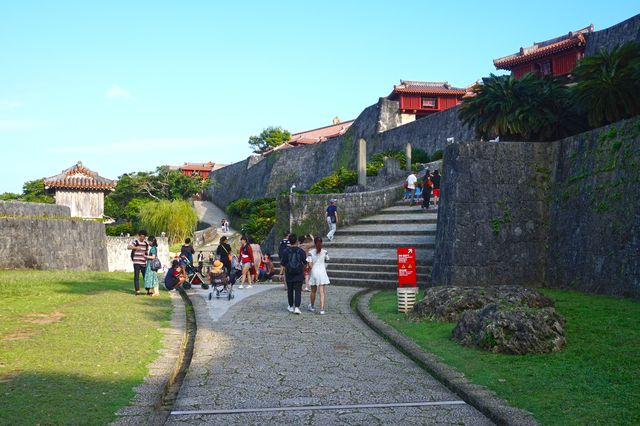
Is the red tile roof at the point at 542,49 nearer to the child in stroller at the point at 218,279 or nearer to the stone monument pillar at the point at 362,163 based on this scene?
the stone monument pillar at the point at 362,163

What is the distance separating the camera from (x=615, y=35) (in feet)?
85.8

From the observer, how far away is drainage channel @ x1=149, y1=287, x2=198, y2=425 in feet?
16.6

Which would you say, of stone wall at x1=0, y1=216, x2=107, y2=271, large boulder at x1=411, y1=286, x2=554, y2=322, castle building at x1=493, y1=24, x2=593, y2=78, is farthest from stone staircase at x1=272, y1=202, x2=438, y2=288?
castle building at x1=493, y1=24, x2=593, y2=78

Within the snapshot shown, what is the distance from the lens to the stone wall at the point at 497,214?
1332 cm

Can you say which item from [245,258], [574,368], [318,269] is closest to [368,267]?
[245,258]

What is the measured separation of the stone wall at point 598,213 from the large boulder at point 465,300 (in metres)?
2.24

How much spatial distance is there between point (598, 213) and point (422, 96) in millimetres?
36770

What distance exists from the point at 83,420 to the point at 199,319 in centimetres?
587

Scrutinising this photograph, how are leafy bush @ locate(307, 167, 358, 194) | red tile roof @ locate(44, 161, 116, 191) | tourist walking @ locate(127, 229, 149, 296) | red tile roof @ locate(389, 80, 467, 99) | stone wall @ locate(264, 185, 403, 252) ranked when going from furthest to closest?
1. red tile roof @ locate(389, 80, 467, 99)
2. red tile roof @ locate(44, 161, 116, 191)
3. leafy bush @ locate(307, 167, 358, 194)
4. stone wall @ locate(264, 185, 403, 252)
5. tourist walking @ locate(127, 229, 149, 296)

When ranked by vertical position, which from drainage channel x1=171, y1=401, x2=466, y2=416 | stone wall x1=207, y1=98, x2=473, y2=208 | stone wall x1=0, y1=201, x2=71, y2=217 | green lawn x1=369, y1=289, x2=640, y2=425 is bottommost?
drainage channel x1=171, y1=401, x2=466, y2=416

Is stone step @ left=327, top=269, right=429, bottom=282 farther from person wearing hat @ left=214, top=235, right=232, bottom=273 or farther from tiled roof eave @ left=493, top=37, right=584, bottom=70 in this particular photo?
tiled roof eave @ left=493, top=37, right=584, bottom=70

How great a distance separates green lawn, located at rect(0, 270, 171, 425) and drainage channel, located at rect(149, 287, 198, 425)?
0.99 feet

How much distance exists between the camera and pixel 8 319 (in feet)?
31.5

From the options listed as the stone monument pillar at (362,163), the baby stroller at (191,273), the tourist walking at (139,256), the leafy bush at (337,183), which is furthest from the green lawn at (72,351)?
the leafy bush at (337,183)
